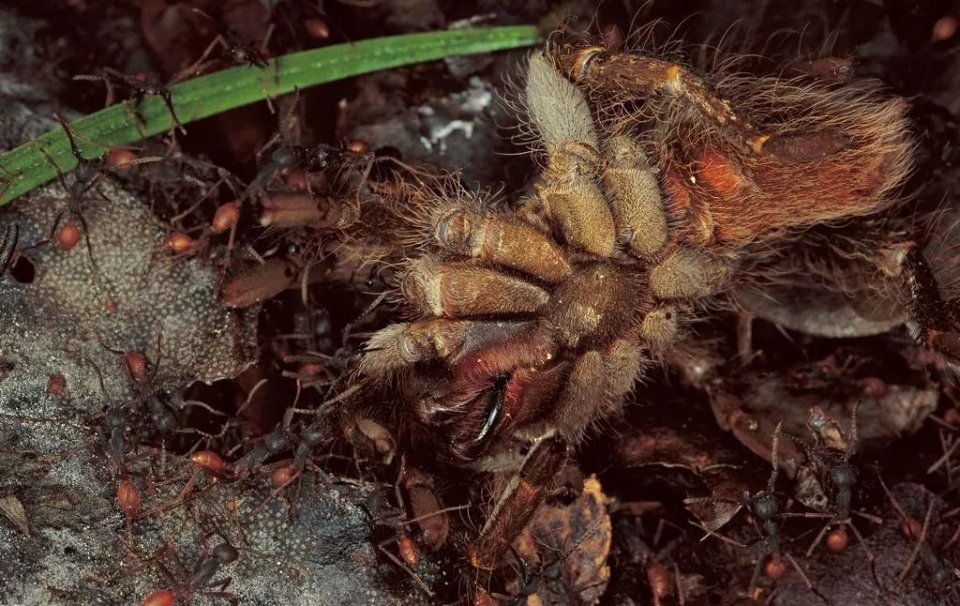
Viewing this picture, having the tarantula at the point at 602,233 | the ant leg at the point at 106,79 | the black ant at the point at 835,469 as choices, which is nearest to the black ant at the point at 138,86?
the ant leg at the point at 106,79

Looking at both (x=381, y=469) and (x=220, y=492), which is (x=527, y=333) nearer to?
(x=381, y=469)

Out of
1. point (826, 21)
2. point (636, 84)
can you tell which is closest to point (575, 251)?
point (636, 84)

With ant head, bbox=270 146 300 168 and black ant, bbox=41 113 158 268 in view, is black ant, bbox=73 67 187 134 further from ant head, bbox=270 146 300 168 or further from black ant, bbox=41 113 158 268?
ant head, bbox=270 146 300 168

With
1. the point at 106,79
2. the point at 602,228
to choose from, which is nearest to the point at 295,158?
the point at 106,79

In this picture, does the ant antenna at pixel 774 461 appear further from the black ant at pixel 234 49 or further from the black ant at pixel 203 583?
the black ant at pixel 234 49

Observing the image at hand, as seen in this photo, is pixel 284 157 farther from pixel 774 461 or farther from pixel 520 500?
pixel 774 461
